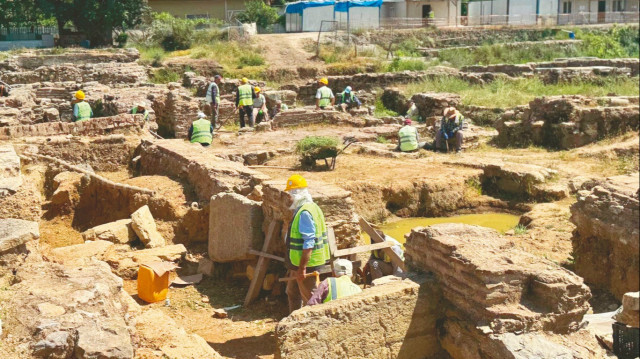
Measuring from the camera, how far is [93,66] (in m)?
24.0

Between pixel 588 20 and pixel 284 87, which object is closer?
pixel 284 87

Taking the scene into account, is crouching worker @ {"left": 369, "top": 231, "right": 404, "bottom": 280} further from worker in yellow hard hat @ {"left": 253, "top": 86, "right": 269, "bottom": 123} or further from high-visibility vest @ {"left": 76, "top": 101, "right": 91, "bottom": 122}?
worker in yellow hard hat @ {"left": 253, "top": 86, "right": 269, "bottom": 123}

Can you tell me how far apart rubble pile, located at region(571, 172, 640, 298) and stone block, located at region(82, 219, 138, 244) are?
5.56m

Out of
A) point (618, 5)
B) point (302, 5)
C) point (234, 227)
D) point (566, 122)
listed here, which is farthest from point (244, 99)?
point (618, 5)

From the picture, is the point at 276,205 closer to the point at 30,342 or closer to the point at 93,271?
the point at 93,271

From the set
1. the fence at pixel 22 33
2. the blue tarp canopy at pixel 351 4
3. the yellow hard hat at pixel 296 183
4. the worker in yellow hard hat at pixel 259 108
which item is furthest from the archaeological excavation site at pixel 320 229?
the blue tarp canopy at pixel 351 4

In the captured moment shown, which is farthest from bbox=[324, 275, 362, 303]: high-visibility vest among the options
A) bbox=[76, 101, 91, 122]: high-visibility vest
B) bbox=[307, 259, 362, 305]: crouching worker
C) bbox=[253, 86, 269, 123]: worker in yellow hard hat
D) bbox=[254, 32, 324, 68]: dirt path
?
bbox=[254, 32, 324, 68]: dirt path

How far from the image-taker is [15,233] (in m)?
5.95

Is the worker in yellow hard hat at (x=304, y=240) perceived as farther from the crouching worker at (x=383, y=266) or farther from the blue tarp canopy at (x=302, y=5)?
the blue tarp canopy at (x=302, y=5)

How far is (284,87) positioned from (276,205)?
57.1 ft

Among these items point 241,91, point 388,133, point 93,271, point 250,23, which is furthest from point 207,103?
point 250,23

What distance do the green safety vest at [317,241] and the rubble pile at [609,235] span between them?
3.28 meters

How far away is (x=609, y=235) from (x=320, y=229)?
136 inches

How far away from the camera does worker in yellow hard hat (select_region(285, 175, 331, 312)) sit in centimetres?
658
